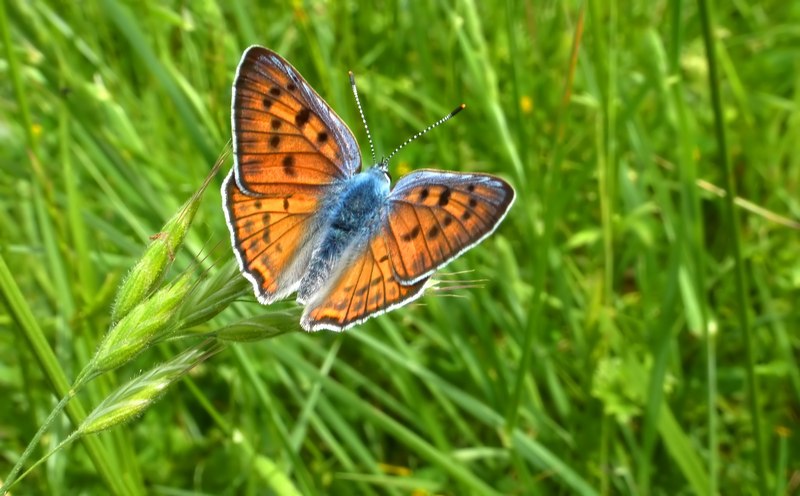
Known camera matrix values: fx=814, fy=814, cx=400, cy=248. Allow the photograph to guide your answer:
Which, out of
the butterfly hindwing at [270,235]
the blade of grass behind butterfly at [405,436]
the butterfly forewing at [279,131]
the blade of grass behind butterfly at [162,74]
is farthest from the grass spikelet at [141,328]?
the blade of grass behind butterfly at [162,74]

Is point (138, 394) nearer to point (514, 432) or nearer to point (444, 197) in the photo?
point (444, 197)

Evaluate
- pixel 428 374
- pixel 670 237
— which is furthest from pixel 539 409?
pixel 670 237

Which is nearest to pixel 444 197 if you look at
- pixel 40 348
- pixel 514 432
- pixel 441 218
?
pixel 441 218

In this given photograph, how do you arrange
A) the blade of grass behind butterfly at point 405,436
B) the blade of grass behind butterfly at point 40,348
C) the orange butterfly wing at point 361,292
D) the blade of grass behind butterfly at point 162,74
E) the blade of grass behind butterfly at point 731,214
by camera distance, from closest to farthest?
the blade of grass behind butterfly at point 40,348 < the blade of grass behind butterfly at point 731,214 < the orange butterfly wing at point 361,292 < the blade of grass behind butterfly at point 405,436 < the blade of grass behind butterfly at point 162,74

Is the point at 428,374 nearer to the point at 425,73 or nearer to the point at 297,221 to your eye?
the point at 297,221

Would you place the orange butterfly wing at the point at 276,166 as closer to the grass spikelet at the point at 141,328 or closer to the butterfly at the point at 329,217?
the butterfly at the point at 329,217
